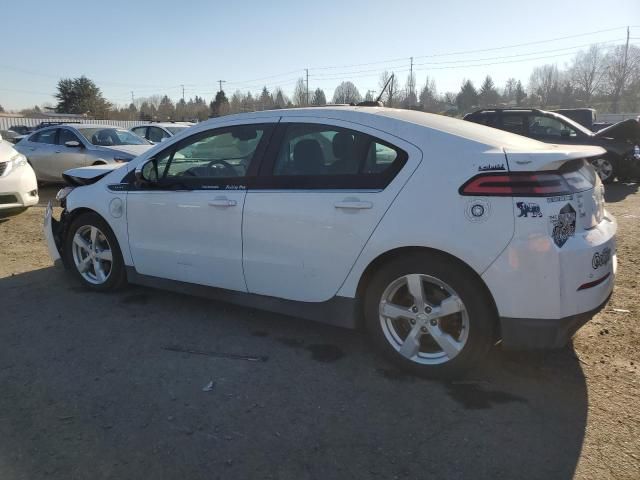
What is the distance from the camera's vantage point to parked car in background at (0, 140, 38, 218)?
7.35m

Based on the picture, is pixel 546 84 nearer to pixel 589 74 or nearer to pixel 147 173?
pixel 589 74

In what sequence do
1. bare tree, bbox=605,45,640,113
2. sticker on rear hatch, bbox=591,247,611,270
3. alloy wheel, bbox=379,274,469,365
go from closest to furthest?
sticker on rear hatch, bbox=591,247,611,270, alloy wheel, bbox=379,274,469,365, bare tree, bbox=605,45,640,113

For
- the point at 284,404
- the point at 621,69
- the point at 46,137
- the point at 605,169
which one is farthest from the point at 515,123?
the point at 621,69

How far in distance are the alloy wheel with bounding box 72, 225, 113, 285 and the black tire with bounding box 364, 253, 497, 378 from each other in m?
2.77

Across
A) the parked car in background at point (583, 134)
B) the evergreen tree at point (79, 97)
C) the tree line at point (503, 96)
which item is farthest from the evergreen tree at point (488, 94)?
the parked car in background at point (583, 134)

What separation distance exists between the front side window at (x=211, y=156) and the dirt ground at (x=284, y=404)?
3.93 feet

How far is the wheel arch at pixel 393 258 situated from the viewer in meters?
3.03

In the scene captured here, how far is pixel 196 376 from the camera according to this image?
3346 mm

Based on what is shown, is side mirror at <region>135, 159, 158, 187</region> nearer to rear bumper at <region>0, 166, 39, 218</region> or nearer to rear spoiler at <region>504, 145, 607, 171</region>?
rear spoiler at <region>504, 145, 607, 171</region>

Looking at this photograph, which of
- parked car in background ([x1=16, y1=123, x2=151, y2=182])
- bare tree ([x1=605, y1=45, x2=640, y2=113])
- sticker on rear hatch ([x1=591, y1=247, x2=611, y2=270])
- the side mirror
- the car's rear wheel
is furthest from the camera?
bare tree ([x1=605, y1=45, x2=640, y2=113])

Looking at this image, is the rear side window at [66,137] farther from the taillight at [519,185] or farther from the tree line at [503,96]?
the tree line at [503,96]

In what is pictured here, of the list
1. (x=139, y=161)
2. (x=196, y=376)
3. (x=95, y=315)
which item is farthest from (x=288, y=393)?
(x=139, y=161)

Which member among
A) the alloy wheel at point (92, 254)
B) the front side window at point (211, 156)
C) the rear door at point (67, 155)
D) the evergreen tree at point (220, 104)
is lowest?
the alloy wheel at point (92, 254)

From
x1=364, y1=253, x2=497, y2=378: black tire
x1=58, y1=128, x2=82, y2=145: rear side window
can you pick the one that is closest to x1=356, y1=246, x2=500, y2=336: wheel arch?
x1=364, y1=253, x2=497, y2=378: black tire
